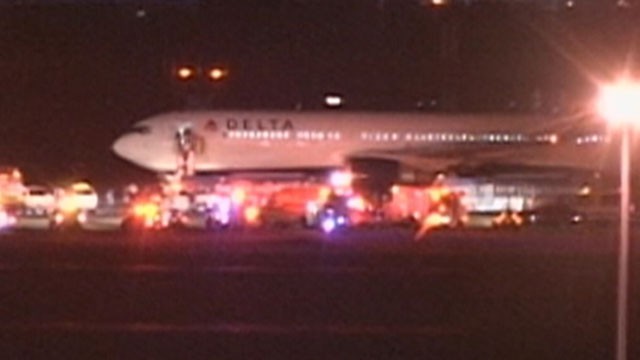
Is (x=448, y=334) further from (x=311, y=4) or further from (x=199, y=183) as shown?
(x=311, y=4)

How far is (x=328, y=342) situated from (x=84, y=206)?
48.8m

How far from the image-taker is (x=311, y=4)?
115250 millimetres

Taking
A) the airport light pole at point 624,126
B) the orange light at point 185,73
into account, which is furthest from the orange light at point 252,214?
the airport light pole at point 624,126

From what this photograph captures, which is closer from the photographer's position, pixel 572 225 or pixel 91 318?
pixel 91 318

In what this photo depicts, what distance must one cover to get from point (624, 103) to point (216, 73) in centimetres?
9095

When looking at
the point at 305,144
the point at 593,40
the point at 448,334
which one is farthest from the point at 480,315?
the point at 593,40

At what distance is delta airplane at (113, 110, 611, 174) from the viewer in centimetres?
8306

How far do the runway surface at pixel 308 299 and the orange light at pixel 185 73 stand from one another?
56.6 m

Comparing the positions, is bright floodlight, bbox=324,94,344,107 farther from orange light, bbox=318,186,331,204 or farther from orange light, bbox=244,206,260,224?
orange light, bbox=244,206,260,224

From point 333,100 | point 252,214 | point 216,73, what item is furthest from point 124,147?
point 333,100

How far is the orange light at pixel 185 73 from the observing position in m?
106

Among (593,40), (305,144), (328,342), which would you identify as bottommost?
(328,342)

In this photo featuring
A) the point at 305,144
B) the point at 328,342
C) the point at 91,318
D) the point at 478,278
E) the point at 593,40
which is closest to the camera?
the point at 328,342

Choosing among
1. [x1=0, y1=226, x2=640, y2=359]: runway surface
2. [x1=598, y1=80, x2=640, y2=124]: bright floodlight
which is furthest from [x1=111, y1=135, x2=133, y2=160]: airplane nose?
[x1=598, y1=80, x2=640, y2=124]: bright floodlight
